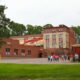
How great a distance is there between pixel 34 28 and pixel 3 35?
166241 mm

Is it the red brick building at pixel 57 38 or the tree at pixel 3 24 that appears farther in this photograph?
the red brick building at pixel 57 38

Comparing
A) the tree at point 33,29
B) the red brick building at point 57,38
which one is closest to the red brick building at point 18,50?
the red brick building at point 57,38

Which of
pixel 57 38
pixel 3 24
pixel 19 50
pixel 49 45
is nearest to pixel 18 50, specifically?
pixel 19 50

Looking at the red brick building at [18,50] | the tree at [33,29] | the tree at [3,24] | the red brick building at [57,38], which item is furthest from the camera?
the tree at [33,29]

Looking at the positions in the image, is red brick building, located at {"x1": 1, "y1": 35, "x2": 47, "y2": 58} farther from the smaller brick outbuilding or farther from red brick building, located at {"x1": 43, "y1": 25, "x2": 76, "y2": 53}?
red brick building, located at {"x1": 43, "y1": 25, "x2": 76, "y2": 53}

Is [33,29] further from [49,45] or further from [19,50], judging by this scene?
[19,50]

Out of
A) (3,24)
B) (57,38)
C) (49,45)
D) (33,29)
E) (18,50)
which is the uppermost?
(33,29)

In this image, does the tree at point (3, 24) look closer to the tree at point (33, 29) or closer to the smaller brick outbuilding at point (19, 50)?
the smaller brick outbuilding at point (19, 50)

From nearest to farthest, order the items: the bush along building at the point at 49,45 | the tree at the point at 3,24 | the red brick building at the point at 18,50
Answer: the tree at the point at 3,24 < the red brick building at the point at 18,50 < the bush along building at the point at 49,45

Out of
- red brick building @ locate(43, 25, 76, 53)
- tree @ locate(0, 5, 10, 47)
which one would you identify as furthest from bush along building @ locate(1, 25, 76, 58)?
tree @ locate(0, 5, 10, 47)

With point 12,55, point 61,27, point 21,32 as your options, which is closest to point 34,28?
point 21,32

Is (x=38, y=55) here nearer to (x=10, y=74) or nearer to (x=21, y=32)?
(x=21, y=32)

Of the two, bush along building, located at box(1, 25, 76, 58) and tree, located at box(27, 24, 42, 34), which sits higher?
tree, located at box(27, 24, 42, 34)

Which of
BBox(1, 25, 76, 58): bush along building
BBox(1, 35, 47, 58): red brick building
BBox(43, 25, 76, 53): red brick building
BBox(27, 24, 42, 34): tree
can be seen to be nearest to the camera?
BBox(1, 35, 47, 58): red brick building
